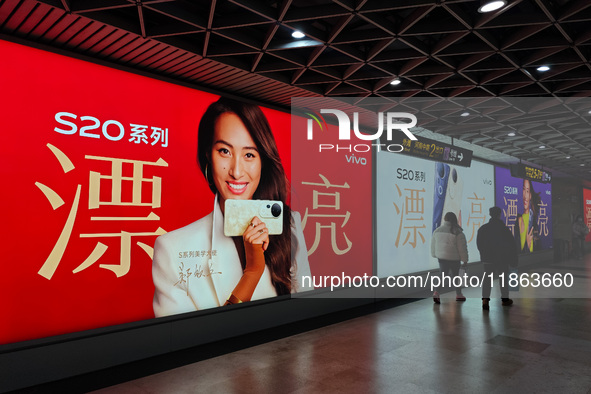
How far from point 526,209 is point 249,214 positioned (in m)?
11.4

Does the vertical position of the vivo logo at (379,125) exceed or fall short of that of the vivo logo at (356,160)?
it exceeds it

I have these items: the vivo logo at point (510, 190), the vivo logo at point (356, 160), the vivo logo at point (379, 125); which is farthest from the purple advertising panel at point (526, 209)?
the vivo logo at point (356, 160)

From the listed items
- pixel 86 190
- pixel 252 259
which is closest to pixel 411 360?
pixel 252 259

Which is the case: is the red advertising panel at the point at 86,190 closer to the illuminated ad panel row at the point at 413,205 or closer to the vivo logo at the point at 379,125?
the vivo logo at the point at 379,125

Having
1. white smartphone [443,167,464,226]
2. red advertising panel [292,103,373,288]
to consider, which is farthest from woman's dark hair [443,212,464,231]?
white smartphone [443,167,464,226]

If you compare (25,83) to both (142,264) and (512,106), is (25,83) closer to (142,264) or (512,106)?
(142,264)

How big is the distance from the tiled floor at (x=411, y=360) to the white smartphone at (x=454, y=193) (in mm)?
3488

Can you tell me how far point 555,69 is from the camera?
16.9 ft

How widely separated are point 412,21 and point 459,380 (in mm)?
3528

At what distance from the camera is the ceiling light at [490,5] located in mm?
3373

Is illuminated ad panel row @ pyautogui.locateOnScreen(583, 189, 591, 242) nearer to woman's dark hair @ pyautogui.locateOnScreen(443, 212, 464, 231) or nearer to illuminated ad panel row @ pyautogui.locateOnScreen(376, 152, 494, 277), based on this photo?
illuminated ad panel row @ pyautogui.locateOnScreen(376, 152, 494, 277)

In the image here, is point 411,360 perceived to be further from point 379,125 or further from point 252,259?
point 379,125

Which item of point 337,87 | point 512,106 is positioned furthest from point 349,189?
point 512,106

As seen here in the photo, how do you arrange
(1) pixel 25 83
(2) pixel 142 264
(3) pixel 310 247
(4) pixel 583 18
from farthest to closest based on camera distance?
(3) pixel 310 247 < (2) pixel 142 264 < (1) pixel 25 83 < (4) pixel 583 18
